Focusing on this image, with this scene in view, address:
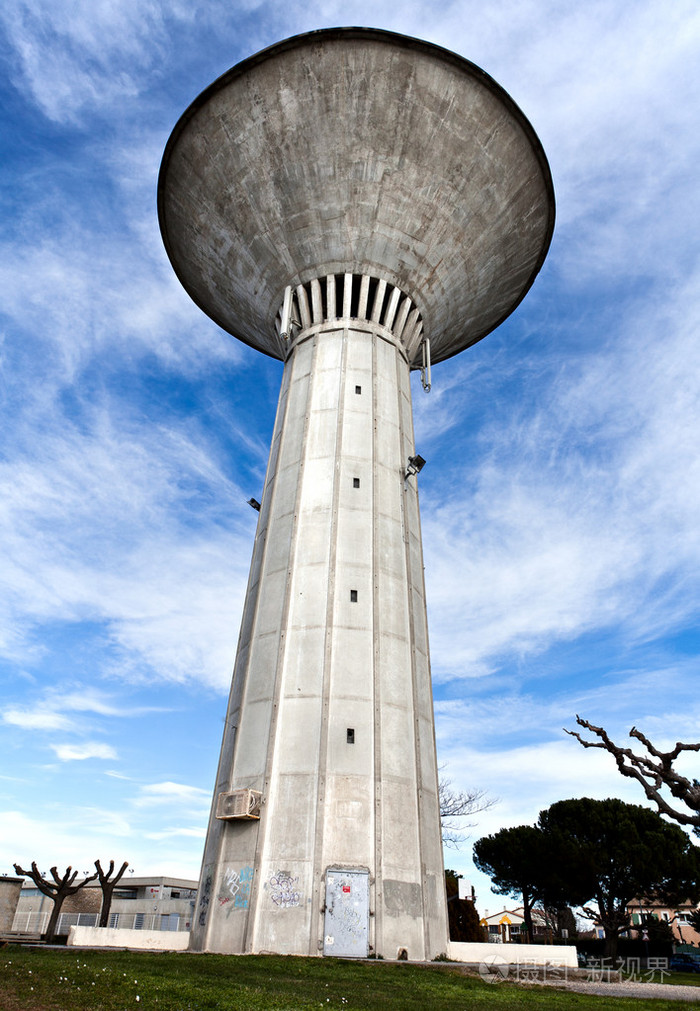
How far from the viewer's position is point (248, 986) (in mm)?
10102

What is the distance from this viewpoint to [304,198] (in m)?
25.8

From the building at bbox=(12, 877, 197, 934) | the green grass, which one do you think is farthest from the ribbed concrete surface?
the building at bbox=(12, 877, 197, 934)

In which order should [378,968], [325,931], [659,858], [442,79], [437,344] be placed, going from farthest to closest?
[659,858], [437,344], [442,79], [325,931], [378,968]

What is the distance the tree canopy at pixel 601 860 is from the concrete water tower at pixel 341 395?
29.7 m

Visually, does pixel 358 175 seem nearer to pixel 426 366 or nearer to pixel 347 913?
pixel 426 366

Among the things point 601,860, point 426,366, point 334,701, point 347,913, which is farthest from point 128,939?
point 601,860

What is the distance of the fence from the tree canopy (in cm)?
2311

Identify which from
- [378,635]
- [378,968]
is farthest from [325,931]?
[378,635]

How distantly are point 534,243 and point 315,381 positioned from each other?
11.8 metres

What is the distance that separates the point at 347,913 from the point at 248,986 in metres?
7.06

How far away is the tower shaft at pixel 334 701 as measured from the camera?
16.9 metres

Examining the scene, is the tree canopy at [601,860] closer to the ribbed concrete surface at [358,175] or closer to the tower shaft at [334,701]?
the tower shaft at [334,701]

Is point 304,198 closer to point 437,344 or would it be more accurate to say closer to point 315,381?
point 315,381

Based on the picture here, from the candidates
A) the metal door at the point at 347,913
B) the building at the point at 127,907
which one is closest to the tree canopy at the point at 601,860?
the building at the point at 127,907
